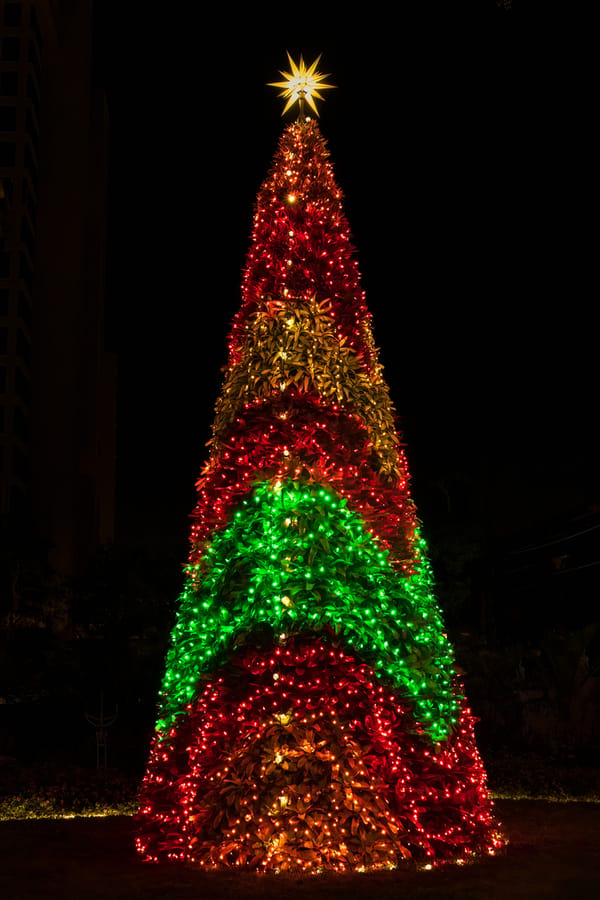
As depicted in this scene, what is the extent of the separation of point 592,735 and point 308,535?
8.10 meters

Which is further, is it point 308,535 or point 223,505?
point 223,505

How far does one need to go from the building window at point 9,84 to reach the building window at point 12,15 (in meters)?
3.23

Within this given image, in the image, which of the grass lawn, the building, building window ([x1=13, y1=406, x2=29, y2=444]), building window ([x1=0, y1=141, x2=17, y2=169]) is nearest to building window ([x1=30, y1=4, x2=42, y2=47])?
the building

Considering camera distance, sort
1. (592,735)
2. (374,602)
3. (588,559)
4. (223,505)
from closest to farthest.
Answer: (374,602)
(223,505)
(592,735)
(588,559)

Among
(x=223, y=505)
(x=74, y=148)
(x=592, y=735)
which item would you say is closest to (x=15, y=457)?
(x=74, y=148)

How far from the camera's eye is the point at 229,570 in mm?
6723

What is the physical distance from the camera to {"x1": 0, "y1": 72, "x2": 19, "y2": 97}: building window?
190 ft

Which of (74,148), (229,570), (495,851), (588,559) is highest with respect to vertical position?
(74,148)

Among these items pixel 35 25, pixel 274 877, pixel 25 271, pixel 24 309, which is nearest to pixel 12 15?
pixel 35 25

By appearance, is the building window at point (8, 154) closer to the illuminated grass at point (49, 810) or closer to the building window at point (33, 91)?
the building window at point (33, 91)

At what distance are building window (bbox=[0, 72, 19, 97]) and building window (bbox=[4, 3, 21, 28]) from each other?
3229mm

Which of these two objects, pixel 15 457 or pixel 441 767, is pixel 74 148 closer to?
pixel 15 457

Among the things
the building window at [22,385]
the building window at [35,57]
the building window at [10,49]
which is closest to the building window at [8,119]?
the building window at [35,57]

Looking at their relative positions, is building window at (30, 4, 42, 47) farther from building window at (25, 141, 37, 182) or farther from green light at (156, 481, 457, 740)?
green light at (156, 481, 457, 740)
